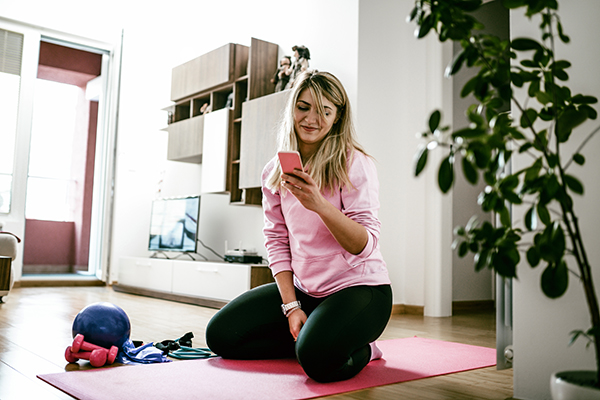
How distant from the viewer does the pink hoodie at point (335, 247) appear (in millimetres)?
1677

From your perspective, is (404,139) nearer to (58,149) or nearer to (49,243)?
(58,149)

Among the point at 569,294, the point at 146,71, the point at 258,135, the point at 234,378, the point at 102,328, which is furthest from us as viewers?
the point at 146,71

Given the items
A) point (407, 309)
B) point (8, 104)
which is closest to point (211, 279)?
point (407, 309)

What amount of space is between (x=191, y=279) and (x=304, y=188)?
9.44ft

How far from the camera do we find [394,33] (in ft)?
12.3

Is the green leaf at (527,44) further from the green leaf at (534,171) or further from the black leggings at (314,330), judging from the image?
the black leggings at (314,330)

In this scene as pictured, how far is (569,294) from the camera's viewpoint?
1.22 metres

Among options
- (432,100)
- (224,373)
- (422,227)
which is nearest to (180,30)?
(432,100)

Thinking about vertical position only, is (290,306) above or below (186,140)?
below

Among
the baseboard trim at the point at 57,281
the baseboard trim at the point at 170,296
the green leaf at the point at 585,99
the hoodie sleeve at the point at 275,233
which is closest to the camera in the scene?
the green leaf at the point at 585,99

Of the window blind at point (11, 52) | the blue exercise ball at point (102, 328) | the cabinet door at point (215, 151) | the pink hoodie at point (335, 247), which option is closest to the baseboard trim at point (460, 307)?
the cabinet door at point (215, 151)

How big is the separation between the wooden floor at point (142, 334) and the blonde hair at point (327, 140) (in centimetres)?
66

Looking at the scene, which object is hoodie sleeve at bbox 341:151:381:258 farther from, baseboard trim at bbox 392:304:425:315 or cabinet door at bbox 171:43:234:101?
cabinet door at bbox 171:43:234:101

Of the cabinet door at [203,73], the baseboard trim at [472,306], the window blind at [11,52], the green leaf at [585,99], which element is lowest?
the baseboard trim at [472,306]
